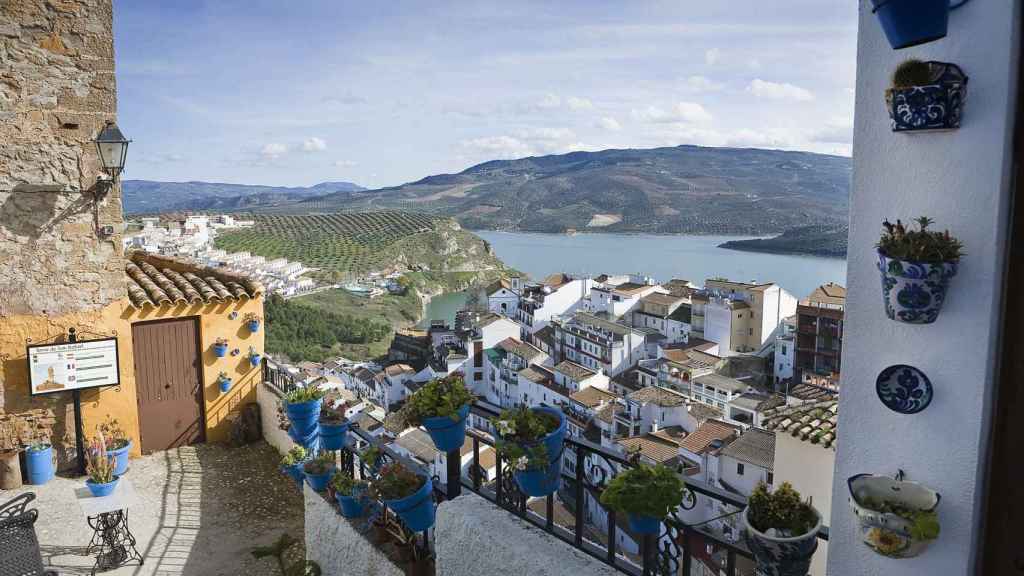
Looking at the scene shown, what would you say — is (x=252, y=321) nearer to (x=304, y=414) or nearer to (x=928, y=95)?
(x=304, y=414)

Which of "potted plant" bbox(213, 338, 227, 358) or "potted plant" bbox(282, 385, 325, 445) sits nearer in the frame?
"potted plant" bbox(282, 385, 325, 445)

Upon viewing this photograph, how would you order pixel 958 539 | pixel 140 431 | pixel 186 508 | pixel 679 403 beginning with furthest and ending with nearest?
pixel 679 403
pixel 140 431
pixel 186 508
pixel 958 539

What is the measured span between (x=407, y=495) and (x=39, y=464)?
4.74 metres

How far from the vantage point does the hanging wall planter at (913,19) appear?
1422mm

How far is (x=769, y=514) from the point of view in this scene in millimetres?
1796

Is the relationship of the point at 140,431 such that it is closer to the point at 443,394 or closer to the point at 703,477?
the point at 443,394

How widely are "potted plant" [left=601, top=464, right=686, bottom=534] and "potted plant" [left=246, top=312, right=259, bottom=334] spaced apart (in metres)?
5.89

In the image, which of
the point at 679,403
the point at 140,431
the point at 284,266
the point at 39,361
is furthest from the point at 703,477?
the point at 284,266

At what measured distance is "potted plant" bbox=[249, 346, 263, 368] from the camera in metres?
7.12

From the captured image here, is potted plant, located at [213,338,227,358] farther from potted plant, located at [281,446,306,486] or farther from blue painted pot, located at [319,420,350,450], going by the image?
blue painted pot, located at [319,420,350,450]

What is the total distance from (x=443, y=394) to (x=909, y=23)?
7.33ft

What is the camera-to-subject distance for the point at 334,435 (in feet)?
13.4

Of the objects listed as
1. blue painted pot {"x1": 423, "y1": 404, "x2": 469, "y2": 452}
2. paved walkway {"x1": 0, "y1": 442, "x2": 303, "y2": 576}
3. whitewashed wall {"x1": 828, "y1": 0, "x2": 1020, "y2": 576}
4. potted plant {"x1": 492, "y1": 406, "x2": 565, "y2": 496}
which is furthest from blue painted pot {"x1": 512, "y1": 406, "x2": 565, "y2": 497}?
paved walkway {"x1": 0, "y1": 442, "x2": 303, "y2": 576}

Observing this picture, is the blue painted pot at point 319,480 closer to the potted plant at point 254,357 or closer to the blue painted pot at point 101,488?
the blue painted pot at point 101,488
